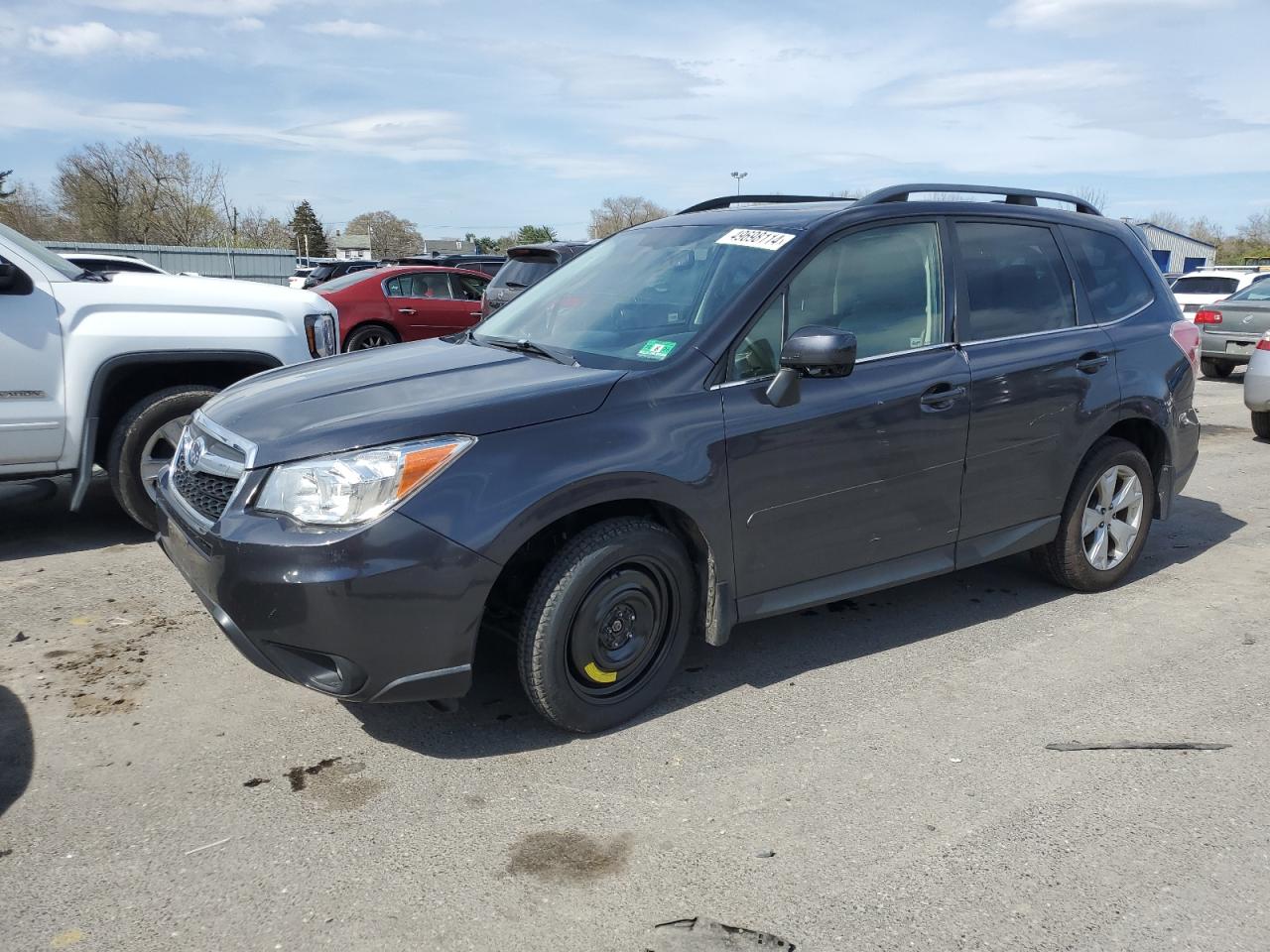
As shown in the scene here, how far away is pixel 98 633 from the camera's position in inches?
173

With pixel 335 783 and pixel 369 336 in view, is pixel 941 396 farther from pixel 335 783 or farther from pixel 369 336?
pixel 369 336

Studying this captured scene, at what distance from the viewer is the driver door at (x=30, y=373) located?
512 cm

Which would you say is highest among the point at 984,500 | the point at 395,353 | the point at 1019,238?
the point at 1019,238

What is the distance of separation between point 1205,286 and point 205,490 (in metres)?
19.4

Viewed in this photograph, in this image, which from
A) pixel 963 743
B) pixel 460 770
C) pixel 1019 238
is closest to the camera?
pixel 460 770

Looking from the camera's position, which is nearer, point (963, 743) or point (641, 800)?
point (641, 800)

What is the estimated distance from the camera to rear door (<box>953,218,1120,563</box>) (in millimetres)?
4324

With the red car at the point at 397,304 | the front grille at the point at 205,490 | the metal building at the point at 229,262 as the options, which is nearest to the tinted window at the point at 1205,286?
the red car at the point at 397,304

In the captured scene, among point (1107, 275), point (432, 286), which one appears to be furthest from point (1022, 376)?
point (432, 286)

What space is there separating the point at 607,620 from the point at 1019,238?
9.03 ft

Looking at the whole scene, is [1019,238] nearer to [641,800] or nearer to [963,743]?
[963,743]

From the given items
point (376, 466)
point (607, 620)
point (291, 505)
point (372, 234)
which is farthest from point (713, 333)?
point (372, 234)

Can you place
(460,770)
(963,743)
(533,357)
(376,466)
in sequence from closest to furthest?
(376,466), (460,770), (963,743), (533,357)

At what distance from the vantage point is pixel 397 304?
47.4 ft
